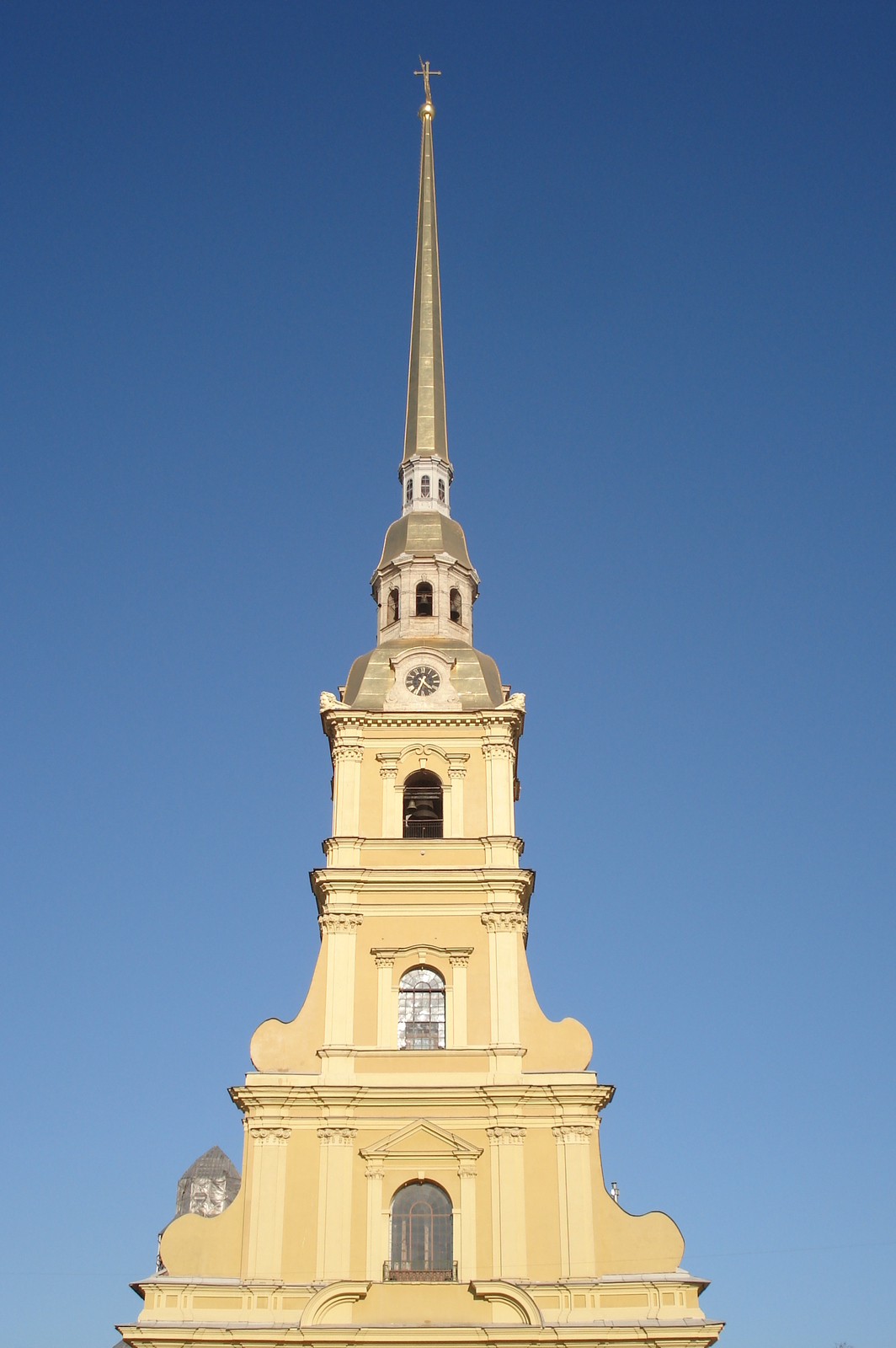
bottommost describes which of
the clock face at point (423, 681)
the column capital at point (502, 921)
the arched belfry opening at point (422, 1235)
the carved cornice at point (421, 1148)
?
the arched belfry opening at point (422, 1235)

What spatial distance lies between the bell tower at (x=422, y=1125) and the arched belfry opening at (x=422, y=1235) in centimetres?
4

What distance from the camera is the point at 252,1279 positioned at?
93.8 ft

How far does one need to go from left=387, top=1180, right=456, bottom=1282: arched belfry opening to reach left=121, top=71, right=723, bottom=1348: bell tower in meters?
0.04

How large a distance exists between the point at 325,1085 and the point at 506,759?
8.69 m

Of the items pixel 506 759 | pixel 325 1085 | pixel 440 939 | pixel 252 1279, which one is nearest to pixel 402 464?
pixel 506 759

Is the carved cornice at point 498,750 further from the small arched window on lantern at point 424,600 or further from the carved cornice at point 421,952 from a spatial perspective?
the small arched window on lantern at point 424,600

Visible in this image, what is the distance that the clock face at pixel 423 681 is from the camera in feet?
118

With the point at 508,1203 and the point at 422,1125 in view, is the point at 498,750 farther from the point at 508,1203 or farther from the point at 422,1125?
the point at 508,1203

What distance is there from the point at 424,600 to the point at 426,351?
9.67 m

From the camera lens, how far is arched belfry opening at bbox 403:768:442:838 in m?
34.8

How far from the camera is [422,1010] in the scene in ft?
104

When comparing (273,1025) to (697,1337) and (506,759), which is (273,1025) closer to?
(506,759)

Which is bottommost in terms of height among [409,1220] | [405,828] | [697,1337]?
[697,1337]

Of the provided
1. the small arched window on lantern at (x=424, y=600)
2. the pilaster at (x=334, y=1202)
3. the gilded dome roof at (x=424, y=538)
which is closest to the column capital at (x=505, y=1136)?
the pilaster at (x=334, y=1202)
